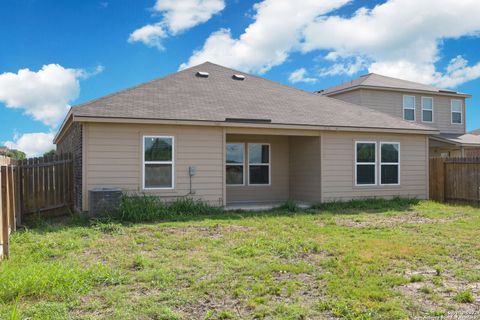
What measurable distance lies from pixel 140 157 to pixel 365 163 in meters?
7.27

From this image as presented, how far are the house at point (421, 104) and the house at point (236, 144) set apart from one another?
6203 millimetres

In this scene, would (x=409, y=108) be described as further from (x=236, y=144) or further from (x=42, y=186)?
(x=42, y=186)

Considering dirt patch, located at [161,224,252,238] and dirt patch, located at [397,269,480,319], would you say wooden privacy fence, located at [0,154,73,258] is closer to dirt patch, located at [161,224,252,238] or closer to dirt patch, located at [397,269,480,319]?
dirt patch, located at [161,224,252,238]

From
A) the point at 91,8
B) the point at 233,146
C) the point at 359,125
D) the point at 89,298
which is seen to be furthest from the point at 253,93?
the point at 89,298

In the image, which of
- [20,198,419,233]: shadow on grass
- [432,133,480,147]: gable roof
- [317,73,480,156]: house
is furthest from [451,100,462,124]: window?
[20,198,419,233]: shadow on grass

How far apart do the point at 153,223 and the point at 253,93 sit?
6981mm

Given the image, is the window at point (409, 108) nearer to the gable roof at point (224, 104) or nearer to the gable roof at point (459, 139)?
the gable roof at point (459, 139)

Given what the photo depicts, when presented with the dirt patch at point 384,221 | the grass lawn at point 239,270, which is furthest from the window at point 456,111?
the grass lawn at point 239,270

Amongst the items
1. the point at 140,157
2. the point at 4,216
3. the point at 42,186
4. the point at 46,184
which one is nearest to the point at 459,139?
the point at 140,157

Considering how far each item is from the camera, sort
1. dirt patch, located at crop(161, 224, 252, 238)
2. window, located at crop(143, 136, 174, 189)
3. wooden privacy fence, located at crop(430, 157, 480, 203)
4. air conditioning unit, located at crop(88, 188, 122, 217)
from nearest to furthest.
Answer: dirt patch, located at crop(161, 224, 252, 238)
air conditioning unit, located at crop(88, 188, 122, 217)
window, located at crop(143, 136, 174, 189)
wooden privacy fence, located at crop(430, 157, 480, 203)

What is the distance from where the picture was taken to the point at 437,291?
4.92 m

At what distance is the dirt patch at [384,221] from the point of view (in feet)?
32.0

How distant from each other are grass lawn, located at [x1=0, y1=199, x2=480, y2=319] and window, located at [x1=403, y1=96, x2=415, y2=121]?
13714 mm

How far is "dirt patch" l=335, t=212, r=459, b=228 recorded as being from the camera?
9766 mm
